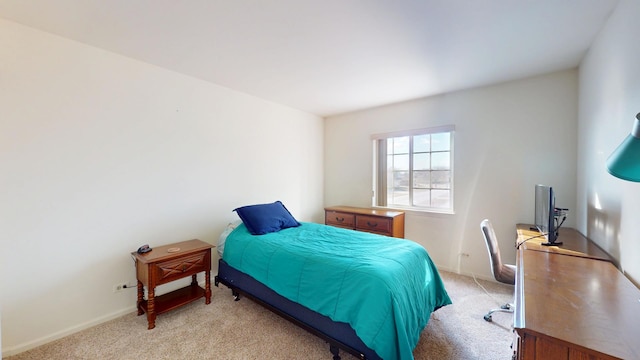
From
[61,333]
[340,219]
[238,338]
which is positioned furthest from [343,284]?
[61,333]

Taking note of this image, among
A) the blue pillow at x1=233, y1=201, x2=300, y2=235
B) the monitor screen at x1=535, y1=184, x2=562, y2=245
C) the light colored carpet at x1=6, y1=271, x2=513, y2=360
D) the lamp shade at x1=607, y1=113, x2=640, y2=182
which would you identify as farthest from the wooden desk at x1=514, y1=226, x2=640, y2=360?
the blue pillow at x1=233, y1=201, x2=300, y2=235

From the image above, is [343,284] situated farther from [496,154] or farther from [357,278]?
[496,154]

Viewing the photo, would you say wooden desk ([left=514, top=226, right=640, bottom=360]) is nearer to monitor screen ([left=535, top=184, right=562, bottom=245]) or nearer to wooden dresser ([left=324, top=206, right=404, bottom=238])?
monitor screen ([left=535, top=184, right=562, bottom=245])

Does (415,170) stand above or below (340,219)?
above

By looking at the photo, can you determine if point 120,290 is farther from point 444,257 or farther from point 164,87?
point 444,257

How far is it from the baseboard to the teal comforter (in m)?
1.07

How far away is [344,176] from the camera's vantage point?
14.7 feet

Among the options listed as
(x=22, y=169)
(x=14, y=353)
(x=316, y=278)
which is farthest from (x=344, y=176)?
(x=14, y=353)

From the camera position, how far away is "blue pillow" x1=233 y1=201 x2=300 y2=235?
2.76m

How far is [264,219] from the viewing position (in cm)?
286

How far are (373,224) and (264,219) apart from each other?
1.57 m

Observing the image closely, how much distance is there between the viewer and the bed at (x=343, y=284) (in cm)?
155

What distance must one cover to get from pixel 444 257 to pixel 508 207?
1.04 m

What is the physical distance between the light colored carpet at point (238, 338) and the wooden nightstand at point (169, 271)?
0.12 meters
